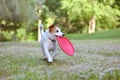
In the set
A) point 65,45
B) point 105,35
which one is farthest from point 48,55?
point 105,35

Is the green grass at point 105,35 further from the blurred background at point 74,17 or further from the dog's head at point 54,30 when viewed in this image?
the dog's head at point 54,30

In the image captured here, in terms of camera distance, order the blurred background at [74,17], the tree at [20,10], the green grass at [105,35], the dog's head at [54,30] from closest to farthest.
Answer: the dog's head at [54,30] → the tree at [20,10] → the green grass at [105,35] → the blurred background at [74,17]

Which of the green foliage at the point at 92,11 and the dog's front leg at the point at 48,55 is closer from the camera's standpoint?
the dog's front leg at the point at 48,55

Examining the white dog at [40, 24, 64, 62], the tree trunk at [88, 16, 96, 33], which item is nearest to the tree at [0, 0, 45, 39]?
the white dog at [40, 24, 64, 62]

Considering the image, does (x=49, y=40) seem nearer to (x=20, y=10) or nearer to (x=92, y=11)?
(x=20, y=10)

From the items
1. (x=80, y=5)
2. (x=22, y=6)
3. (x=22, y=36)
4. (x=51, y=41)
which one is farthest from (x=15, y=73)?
Answer: (x=22, y=36)

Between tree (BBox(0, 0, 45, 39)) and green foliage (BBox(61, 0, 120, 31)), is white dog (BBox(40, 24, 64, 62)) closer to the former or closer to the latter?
tree (BBox(0, 0, 45, 39))

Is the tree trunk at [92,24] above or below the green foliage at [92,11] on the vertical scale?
below

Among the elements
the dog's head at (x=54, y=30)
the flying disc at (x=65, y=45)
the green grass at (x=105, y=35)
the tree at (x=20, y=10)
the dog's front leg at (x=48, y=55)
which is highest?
the tree at (x=20, y=10)

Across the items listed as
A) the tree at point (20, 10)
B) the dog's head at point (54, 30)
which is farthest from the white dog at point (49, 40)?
the tree at point (20, 10)

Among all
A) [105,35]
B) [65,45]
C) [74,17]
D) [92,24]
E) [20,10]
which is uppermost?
[20,10]

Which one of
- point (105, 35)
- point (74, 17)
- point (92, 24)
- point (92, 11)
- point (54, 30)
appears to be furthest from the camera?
point (92, 24)

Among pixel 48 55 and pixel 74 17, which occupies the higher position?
pixel 74 17

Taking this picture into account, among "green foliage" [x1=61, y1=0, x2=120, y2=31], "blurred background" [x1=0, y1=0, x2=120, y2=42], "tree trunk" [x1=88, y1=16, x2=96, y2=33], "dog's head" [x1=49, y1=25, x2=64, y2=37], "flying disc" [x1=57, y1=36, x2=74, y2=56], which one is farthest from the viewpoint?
"tree trunk" [x1=88, y1=16, x2=96, y2=33]
